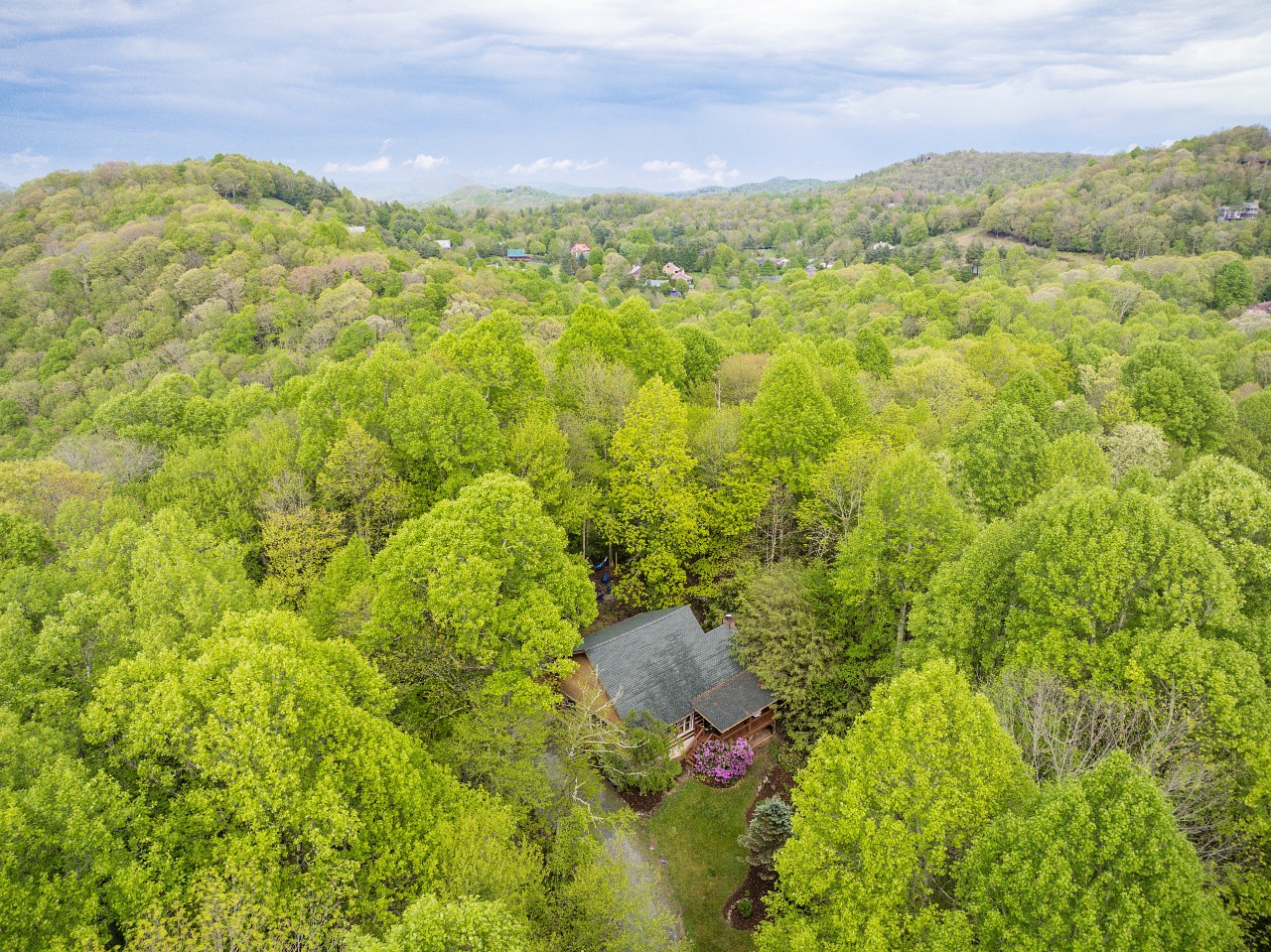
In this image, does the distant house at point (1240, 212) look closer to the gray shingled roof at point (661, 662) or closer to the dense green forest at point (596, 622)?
the dense green forest at point (596, 622)

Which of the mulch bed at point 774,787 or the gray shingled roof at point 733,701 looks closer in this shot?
the mulch bed at point 774,787

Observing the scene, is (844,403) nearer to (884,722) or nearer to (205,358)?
(884,722)

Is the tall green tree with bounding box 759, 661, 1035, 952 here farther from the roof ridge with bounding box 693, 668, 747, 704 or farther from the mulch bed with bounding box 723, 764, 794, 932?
the roof ridge with bounding box 693, 668, 747, 704

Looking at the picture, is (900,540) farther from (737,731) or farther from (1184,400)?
(1184,400)

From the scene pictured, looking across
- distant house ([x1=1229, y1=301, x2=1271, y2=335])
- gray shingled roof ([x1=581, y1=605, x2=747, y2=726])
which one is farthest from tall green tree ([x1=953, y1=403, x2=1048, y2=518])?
distant house ([x1=1229, y1=301, x2=1271, y2=335])

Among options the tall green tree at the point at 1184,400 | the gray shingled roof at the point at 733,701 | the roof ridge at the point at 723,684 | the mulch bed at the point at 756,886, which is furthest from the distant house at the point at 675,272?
the mulch bed at the point at 756,886

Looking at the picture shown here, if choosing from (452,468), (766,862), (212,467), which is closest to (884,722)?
(766,862)
